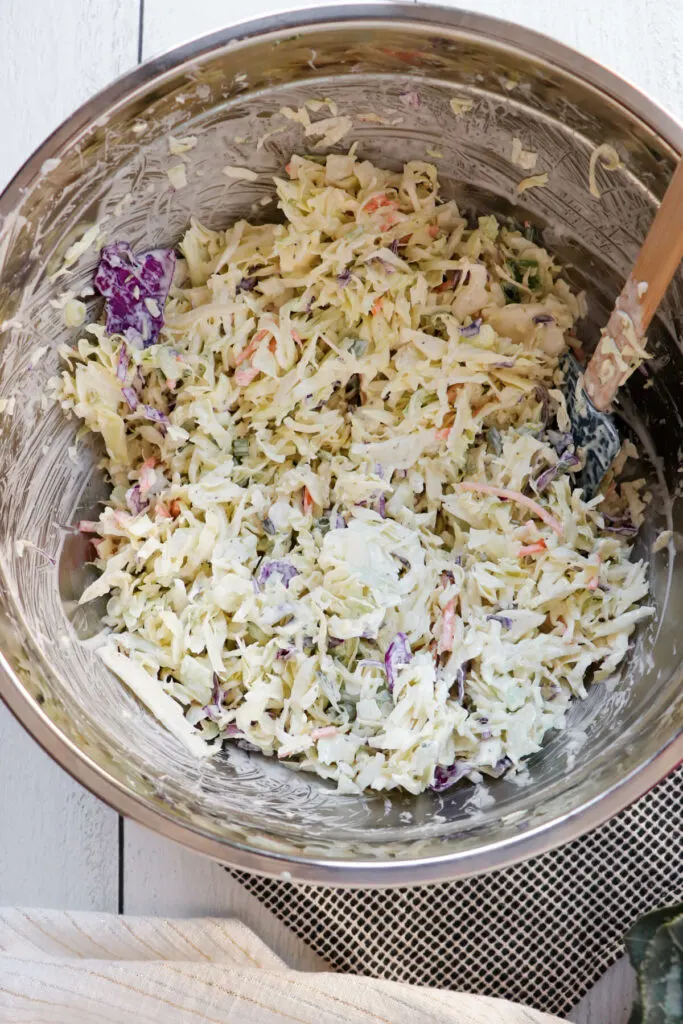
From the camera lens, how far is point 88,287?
119cm

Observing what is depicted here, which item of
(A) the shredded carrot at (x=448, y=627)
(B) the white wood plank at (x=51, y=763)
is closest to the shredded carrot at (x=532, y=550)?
(A) the shredded carrot at (x=448, y=627)

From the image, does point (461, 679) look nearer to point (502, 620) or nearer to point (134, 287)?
point (502, 620)

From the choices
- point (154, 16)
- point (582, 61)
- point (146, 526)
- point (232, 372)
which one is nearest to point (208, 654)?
point (146, 526)

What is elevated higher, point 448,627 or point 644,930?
point 448,627

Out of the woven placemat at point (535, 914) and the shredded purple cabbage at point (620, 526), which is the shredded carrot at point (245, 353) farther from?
the woven placemat at point (535, 914)

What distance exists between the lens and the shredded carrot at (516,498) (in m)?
1.22

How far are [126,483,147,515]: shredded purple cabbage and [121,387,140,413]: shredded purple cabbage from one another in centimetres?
10

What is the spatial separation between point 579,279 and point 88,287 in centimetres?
65

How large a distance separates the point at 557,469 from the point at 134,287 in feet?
1.99

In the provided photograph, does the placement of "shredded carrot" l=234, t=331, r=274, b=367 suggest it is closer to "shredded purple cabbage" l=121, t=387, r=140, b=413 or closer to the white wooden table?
"shredded purple cabbage" l=121, t=387, r=140, b=413

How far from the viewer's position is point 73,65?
1.40m

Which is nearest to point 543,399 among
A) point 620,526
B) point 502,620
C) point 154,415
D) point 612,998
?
point 620,526

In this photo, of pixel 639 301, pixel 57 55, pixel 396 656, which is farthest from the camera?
pixel 57 55

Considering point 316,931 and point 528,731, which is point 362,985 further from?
point 528,731
